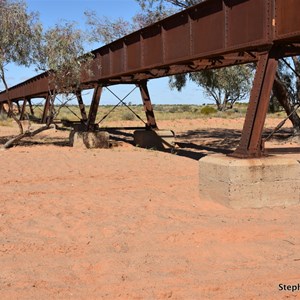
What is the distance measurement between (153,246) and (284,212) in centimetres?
302

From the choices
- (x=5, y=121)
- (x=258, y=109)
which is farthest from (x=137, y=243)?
(x=5, y=121)

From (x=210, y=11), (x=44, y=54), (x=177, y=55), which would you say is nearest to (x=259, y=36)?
(x=210, y=11)

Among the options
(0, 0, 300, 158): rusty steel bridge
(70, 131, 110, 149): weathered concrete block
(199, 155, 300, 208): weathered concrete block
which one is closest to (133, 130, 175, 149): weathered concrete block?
(70, 131, 110, 149): weathered concrete block

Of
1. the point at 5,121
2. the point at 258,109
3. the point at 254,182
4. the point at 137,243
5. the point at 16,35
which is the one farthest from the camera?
the point at 5,121

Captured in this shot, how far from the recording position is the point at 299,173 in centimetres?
876

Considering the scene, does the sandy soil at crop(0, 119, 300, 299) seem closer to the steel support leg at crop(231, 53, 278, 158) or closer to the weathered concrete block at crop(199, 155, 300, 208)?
the weathered concrete block at crop(199, 155, 300, 208)

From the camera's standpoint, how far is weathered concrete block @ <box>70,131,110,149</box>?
807 inches

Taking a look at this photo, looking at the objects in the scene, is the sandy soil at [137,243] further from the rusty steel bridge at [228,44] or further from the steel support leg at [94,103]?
the steel support leg at [94,103]

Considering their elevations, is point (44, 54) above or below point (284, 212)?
above

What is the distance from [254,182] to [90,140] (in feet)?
42.1

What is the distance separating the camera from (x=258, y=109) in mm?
A: 9258

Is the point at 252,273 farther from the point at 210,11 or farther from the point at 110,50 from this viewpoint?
the point at 110,50

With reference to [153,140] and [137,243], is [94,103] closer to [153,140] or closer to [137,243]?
[153,140]

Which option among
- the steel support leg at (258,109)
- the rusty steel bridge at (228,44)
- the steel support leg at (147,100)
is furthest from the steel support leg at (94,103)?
the steel support leg at (258,109)
